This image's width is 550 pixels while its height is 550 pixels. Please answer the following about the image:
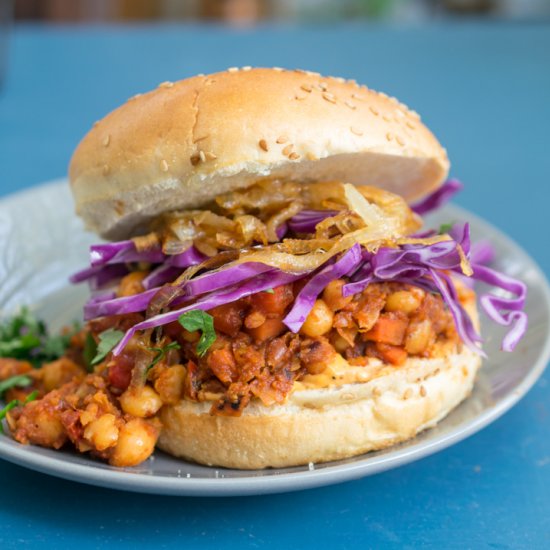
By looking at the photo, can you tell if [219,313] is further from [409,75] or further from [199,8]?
[199,8]

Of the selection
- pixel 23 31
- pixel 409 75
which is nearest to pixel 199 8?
pixel 23 31

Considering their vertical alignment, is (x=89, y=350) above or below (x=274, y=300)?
below

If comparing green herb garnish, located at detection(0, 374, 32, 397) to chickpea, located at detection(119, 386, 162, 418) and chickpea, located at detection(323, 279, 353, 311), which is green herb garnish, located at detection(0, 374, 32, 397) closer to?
chickpea, located at detection(119, 386, 162, 418)

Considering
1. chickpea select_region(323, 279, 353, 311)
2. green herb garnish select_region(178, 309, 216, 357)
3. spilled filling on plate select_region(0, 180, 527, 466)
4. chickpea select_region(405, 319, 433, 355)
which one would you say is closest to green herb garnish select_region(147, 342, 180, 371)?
spilled filling on plate select_region(0, 180, 527, 466)

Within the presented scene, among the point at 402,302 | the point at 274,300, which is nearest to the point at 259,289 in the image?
the point at 274,300

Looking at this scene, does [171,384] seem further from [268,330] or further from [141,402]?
[268,330]
